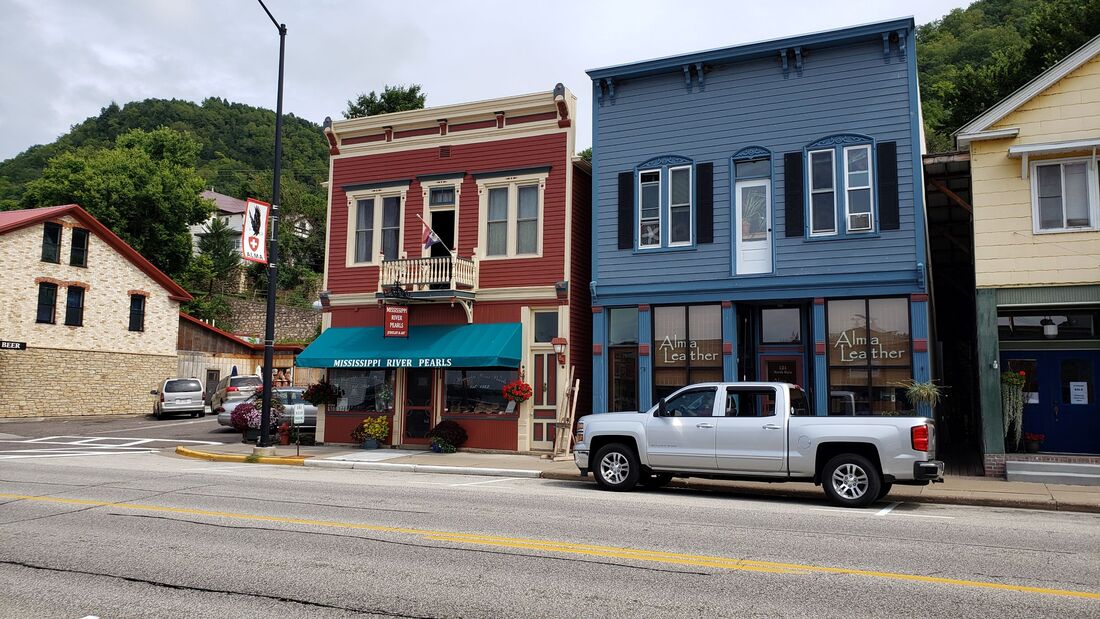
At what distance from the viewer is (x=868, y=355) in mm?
17500

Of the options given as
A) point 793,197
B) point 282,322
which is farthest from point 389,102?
point 793,197

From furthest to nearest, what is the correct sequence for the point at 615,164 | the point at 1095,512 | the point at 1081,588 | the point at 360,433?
1. the point at 360,433
2. the point at 615,164
3. the point at 1095,512
4. the point at 1081,588

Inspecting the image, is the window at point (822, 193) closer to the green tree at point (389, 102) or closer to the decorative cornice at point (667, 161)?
the decorative cornice at point (667, 161)

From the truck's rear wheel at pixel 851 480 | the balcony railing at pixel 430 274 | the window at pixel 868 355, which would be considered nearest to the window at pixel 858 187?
the window at pixel 868 355

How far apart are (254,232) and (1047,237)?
17.2 metres

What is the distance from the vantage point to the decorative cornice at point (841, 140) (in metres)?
18.1

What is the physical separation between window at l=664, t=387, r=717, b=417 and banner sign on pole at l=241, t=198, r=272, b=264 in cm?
1078

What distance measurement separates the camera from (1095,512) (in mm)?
12227

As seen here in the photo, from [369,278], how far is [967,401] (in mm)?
17594

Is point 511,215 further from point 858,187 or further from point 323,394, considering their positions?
point 858,187

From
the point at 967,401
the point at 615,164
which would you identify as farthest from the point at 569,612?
the point at 967,401

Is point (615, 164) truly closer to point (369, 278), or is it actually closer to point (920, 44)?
point (369, 278)

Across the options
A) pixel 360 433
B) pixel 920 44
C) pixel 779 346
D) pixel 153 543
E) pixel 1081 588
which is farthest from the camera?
pixel 920 44

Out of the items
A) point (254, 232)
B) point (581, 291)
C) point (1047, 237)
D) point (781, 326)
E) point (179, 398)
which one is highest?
point (254, 232)
